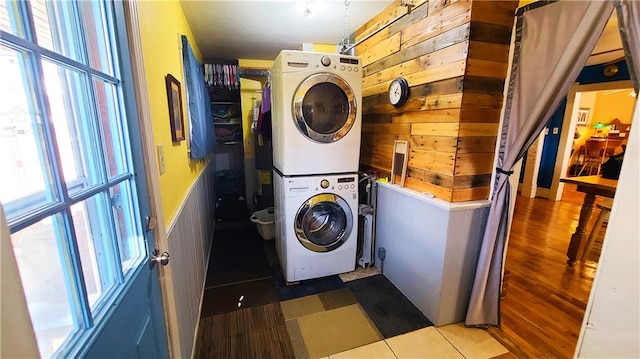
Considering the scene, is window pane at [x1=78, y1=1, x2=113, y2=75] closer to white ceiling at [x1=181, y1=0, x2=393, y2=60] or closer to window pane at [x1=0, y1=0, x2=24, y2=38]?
window pane at [x1=0, y1=0, x2=24, y2=38]

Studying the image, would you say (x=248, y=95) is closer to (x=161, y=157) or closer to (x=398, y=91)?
(x=398, y=91)

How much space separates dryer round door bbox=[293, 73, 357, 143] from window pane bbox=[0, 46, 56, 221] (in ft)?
5.13

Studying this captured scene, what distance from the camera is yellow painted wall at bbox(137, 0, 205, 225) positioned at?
112 centimetres

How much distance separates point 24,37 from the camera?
49 centimetres

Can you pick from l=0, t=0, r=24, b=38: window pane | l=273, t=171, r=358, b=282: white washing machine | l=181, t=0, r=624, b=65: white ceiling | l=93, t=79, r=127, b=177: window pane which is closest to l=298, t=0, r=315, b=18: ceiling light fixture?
l=181, t=0, r=624, b=65: white ceiling

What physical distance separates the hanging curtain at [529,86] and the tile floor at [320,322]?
0.32m

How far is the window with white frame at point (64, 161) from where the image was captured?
1.59 ft

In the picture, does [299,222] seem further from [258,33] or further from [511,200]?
[258,33]

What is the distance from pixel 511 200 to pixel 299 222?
4.90ft

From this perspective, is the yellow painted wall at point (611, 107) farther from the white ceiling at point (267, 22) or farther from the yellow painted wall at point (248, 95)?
the yellow painted wall at point (248, 95)

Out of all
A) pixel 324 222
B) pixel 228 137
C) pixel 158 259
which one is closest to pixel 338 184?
pixel 324 222

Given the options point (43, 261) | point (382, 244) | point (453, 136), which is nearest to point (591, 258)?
point (382, 244)

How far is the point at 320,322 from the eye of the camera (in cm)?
186

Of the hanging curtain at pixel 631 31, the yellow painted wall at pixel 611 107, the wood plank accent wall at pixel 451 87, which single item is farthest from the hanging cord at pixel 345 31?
the yellow painted wall at pixel 611 107
